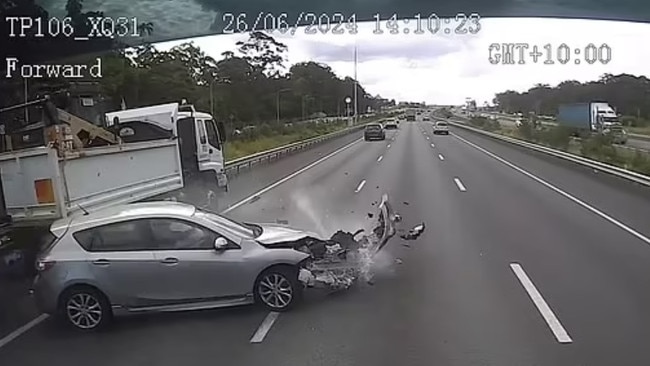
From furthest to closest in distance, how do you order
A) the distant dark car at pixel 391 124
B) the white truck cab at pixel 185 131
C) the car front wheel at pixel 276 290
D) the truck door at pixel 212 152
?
1. the distant dark car at pixel 391 124
2. the truck door at pixel 212 152
3. the white truck cab at pixel 185 131
4. the car front wheel at pixel 276 290

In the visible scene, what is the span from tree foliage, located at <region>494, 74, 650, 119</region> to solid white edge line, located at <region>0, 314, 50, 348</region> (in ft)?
35.0

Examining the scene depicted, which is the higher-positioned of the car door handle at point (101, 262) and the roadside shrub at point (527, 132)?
the car door handle at point (101, 262)

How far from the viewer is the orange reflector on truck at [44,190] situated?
10930mm

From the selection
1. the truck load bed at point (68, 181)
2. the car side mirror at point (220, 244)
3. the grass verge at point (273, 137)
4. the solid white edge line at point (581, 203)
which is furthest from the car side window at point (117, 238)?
the solid white edge line at point (581, 203)

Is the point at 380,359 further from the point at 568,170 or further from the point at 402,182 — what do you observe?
the point at 568,170

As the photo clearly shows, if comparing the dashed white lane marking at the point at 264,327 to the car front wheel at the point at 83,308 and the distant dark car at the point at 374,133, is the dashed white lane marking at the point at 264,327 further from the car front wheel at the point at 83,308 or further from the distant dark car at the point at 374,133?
the distant dark car at the point at 374,133

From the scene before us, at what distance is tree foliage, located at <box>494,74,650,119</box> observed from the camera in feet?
61.1

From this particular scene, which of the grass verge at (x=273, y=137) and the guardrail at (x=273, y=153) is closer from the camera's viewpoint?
the grass verge at (x=273, y=137)

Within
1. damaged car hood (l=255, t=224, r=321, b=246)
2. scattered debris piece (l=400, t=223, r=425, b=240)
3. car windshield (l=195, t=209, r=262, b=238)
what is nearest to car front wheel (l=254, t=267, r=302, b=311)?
damaged car hood (l=255, t=224, r=321, b=246)

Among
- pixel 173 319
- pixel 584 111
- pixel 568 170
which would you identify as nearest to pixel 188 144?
pixel 173 319

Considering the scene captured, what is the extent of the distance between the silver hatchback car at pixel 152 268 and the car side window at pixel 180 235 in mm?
11

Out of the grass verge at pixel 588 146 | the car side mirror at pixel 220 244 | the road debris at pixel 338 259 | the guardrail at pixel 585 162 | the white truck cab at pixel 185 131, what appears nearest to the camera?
the car side mirror at pixel 220 244

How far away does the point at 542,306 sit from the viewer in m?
9.62

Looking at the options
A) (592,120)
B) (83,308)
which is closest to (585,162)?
(592,120)
